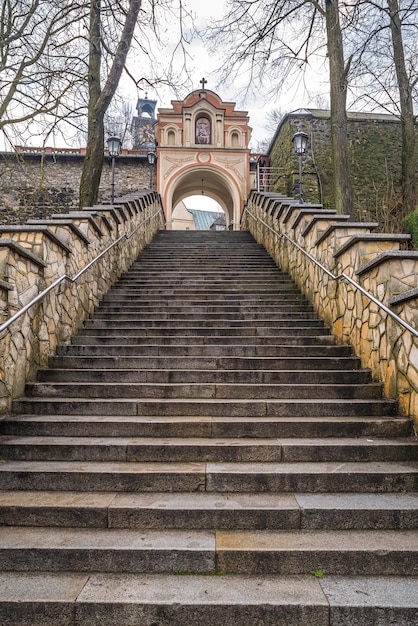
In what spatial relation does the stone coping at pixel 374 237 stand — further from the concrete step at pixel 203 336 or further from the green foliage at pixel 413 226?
the green foliage at pixel 413 226

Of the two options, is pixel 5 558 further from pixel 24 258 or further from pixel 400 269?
pixel 400 269

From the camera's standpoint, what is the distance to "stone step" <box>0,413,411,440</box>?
331 cm

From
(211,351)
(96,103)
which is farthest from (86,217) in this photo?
(96,103)

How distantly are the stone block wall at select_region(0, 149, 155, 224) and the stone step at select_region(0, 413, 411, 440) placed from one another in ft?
51.6

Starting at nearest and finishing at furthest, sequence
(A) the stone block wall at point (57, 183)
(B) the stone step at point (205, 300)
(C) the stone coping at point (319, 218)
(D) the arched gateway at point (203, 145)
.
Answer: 1. (C) the stone coping at point (319, 218)
2. (B) the stone step at point (205, 300)
3. (A) the stone block wall at point (57, 183)
4. (D) the arched gateway at point (203, 145)

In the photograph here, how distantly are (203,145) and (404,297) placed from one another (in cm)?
1629

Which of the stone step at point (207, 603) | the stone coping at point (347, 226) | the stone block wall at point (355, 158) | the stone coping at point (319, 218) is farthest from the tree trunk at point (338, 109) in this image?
the stone step at point (207, 603)

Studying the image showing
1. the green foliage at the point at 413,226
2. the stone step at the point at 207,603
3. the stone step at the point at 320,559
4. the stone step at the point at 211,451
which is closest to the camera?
the stone step at the point at 207,603

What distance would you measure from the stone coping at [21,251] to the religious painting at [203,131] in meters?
15.5

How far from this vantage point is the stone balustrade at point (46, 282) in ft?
12.3

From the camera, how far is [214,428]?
3.32m

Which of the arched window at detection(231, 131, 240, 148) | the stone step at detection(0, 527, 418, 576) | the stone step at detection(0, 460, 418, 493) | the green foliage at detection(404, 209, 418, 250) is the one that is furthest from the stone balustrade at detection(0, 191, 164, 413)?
the arched window at detection(231, 131, 240, 148)

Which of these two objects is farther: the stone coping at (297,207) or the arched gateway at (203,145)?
the arched gateway at (203,145)

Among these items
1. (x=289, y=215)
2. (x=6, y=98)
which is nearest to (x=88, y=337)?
(x=289, y=215)
